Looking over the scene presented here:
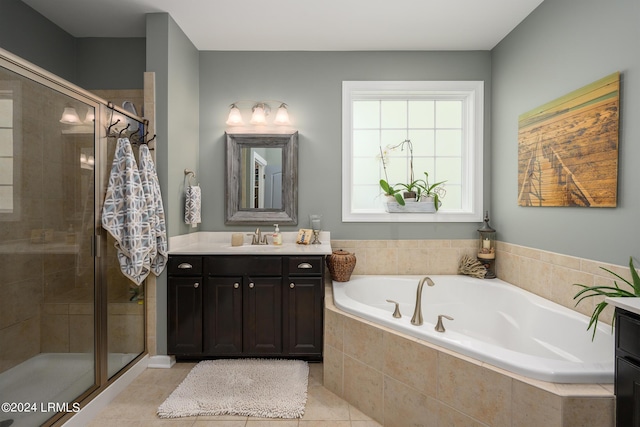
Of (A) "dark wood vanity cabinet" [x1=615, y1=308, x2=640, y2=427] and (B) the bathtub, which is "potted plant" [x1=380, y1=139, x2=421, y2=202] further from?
(A) "dark wood vanity cabinet" [x1=615, y1=308, x2=640, y2=427]

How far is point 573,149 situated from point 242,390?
2616 mm

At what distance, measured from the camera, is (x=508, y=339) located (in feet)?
7.50

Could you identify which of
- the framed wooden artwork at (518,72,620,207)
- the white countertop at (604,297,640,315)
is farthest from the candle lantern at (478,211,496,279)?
the white countertop at (604,297,640,315)

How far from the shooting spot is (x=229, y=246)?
2.79 m

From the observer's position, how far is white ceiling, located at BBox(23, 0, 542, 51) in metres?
2.32

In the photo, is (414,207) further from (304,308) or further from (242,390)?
(242,390)

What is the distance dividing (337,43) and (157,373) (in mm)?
3071

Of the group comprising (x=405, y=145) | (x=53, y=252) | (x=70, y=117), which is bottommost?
(x=53, y=252)

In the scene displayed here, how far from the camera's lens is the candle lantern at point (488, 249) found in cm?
282

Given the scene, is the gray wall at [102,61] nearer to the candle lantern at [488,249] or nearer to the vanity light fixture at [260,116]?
the vanity light fixture at [260,116]

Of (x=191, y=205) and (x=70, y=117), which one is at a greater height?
(x=70, y=117)

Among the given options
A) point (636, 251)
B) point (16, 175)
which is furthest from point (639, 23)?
point (16, 175)

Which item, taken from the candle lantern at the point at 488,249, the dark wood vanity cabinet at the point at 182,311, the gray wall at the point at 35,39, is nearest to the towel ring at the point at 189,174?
the dark wood vanity cabinet at the point at 182,311

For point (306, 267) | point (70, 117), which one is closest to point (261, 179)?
point (306, 267)
